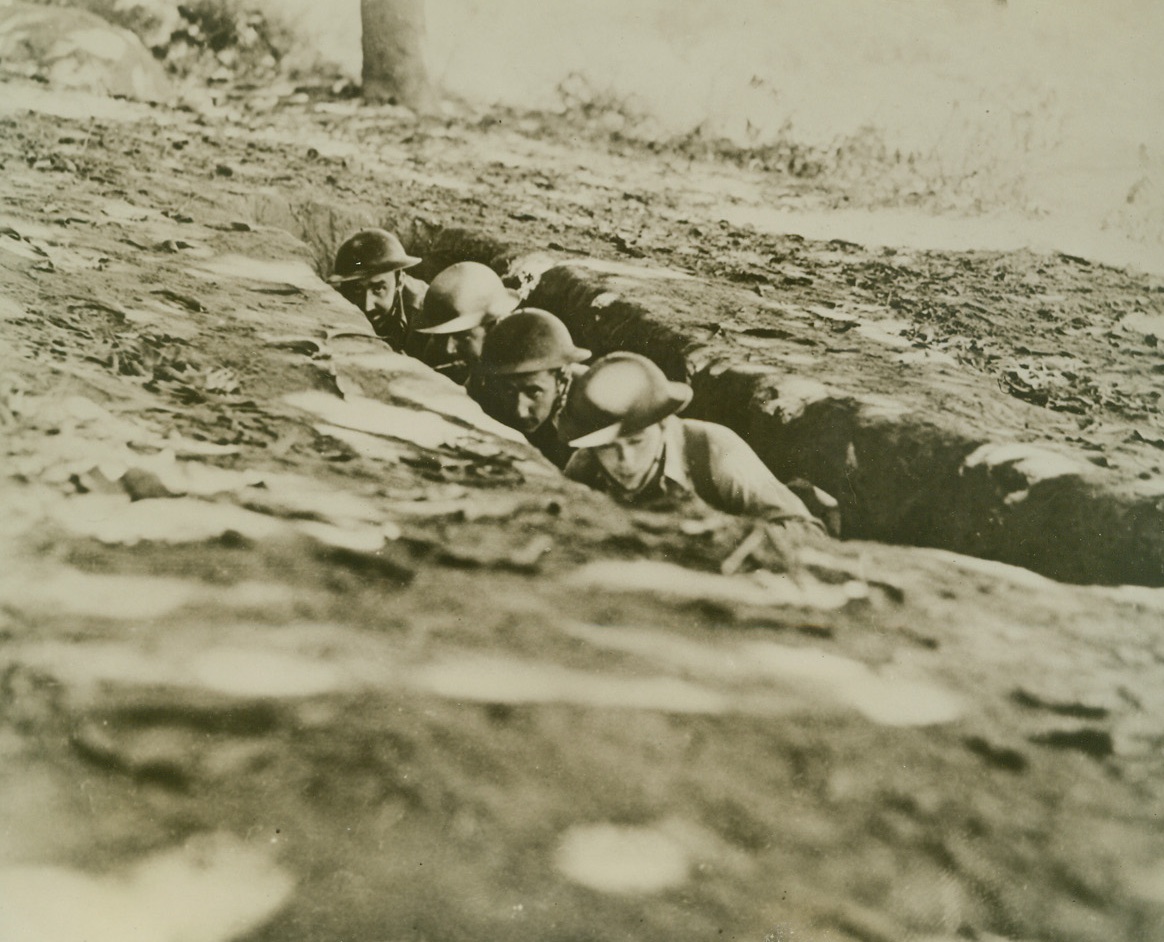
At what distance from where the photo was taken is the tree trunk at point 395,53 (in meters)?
1.71

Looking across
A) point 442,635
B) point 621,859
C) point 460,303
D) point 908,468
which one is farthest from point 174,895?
point 908,468

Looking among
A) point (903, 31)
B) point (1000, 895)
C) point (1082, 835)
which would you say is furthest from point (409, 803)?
point (903, 31)

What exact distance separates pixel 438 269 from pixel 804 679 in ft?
3.30

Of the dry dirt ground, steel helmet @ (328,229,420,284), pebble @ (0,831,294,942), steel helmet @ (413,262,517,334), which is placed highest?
steel helmet @ (328,229,420,284)

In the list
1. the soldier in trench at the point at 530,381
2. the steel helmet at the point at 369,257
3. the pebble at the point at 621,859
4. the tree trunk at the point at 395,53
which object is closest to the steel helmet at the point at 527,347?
the soldier in trench at the point at 530,381

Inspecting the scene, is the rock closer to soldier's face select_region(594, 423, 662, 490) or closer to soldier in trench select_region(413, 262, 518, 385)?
soldier in trench select_region(413, 262, 518, 385)

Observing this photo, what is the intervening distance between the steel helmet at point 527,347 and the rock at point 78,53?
77 centimetres

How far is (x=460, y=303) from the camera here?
65.9 inches

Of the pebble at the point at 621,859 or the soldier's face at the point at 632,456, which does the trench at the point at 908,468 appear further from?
the pebble at the point at 621,859

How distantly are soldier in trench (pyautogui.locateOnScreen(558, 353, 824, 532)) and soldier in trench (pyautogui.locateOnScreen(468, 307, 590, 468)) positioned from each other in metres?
0.03

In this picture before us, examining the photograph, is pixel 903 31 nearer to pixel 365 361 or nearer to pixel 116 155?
pixel 365 361

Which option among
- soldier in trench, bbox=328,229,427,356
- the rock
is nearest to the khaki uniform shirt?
soldier in trench, bbox=328,229,427,356

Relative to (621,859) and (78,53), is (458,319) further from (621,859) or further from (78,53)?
(621,859)

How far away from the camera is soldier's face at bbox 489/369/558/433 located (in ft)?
5.26
